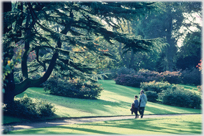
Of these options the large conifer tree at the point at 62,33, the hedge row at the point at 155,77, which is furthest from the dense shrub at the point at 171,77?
the large conifer tree at the point at 62,33

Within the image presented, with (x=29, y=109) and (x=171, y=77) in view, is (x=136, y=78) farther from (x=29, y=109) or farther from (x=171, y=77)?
(x=29, y=109)

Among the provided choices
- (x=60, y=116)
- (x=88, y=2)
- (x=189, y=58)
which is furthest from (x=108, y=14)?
(x=189, y=58)

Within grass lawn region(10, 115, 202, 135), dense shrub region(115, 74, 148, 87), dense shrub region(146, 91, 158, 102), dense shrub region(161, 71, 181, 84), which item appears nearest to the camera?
grass lawn region(10, 115, 202, 135)

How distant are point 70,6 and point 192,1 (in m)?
35.2

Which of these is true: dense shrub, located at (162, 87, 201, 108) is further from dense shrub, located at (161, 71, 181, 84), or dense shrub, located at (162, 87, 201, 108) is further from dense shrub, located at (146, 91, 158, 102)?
dense shrub, located at (161, 71, 181, 84)

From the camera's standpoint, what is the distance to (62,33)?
14.1 metres

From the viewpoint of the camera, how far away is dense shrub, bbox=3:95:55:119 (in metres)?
12.5

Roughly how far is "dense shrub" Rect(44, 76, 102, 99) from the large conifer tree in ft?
23.0

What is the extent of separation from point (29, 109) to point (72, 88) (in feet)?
32.3

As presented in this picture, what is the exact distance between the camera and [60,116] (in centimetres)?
1403

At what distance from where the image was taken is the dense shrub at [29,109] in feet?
40.9

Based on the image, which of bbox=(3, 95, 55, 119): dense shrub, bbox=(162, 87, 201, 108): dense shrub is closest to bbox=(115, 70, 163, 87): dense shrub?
bbox=(162, 87, 201, 108): dense shrub

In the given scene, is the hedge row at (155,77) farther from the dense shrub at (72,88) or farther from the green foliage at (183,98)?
the dense shrub at (72,88)

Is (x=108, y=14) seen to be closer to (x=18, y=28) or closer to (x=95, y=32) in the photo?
(x=95, y=32)
